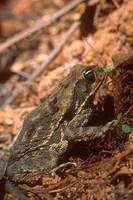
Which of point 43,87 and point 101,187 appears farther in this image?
point 43,87

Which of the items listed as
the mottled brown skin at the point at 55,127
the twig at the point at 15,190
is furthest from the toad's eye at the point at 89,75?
the twig at the point at 15,190

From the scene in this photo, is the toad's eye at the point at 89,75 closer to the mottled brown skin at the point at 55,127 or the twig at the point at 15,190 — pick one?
the mottled brown skin at the point at 55,127

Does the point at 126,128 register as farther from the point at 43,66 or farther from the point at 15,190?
the point at 43,66

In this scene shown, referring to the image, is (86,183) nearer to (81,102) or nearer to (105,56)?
(81,102)

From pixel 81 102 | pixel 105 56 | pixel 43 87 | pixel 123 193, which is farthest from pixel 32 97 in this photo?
pixel 123 193

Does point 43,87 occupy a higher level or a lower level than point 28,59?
lower

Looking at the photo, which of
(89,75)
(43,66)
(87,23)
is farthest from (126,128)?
(87,23)

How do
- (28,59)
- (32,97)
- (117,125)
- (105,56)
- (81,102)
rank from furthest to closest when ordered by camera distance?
(28,59)
(32,97)
(105,56)
(81,102)
(117,125)
